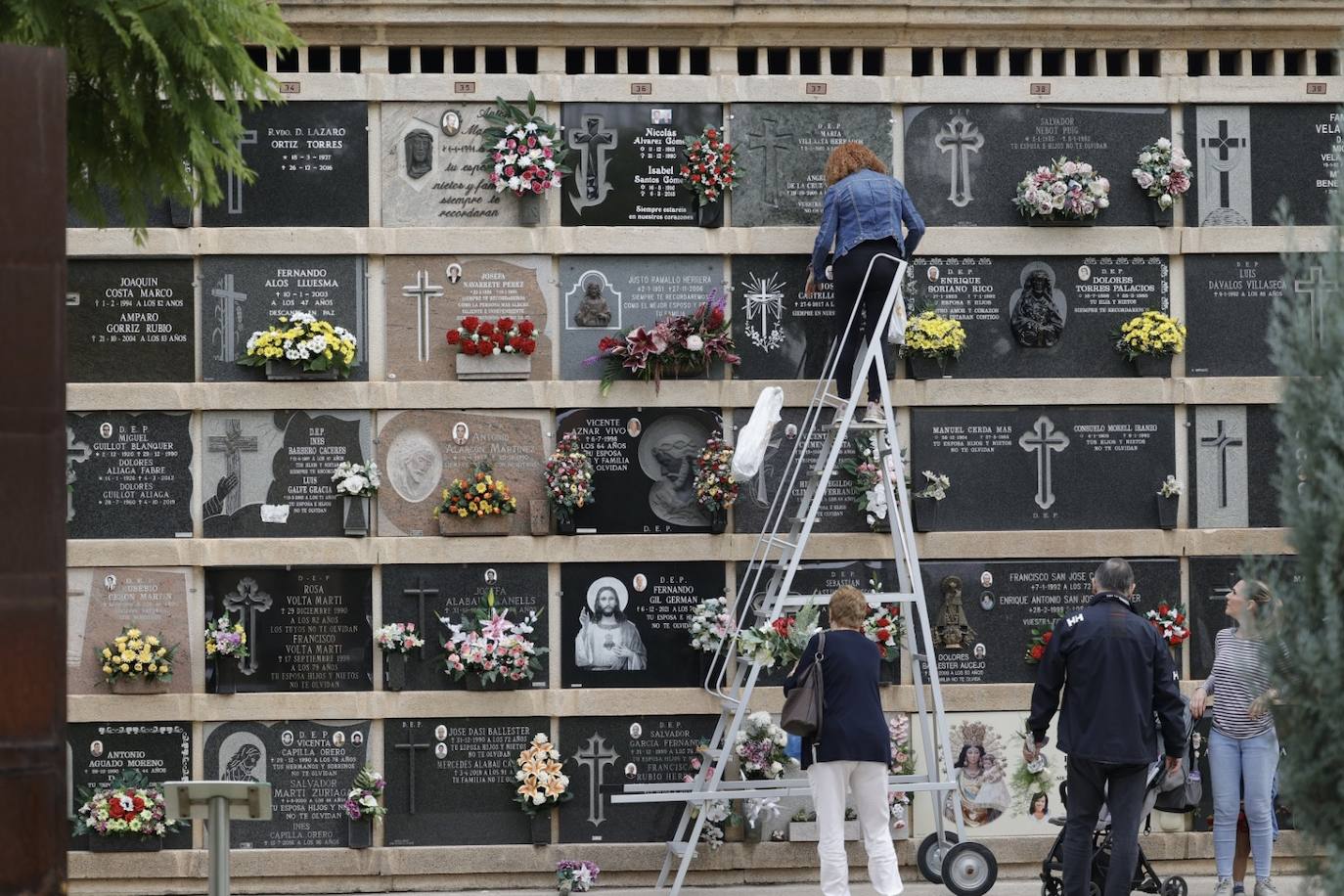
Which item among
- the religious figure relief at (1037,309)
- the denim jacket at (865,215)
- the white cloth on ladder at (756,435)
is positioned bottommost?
the white cloth on ladder at (756,435)

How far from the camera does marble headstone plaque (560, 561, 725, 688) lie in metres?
8.93

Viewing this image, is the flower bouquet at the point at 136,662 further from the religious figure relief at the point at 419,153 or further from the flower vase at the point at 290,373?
the religious figure relief at the point at 419,153

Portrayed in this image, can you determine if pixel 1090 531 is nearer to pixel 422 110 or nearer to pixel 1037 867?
pixel 1037 867

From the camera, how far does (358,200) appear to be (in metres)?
8.99

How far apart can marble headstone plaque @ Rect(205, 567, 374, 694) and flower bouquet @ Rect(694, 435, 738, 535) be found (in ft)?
6.18

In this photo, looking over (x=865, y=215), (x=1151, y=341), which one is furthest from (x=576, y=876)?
(x=1151, y=341)

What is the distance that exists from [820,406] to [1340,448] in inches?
184

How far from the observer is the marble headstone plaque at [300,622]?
8797 millimetres

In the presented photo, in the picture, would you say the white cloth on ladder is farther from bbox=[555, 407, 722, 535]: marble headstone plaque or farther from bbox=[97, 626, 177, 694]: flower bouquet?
bbox=[97, 626, 177, 694]: flower bouquet

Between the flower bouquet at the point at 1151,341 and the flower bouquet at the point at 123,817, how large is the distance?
582cm

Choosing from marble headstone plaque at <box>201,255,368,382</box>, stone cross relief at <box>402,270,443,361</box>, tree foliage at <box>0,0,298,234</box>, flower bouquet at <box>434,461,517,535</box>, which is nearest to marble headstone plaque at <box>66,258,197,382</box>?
marble headstone plaque at <box>201,255,368,382</box>

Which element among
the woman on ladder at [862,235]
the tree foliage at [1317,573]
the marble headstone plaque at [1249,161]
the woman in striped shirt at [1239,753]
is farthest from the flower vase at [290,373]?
the tree foliage at [1317,573]

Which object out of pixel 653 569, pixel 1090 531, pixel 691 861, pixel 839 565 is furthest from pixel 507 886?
pixel 1090 531

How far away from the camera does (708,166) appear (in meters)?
8.92
